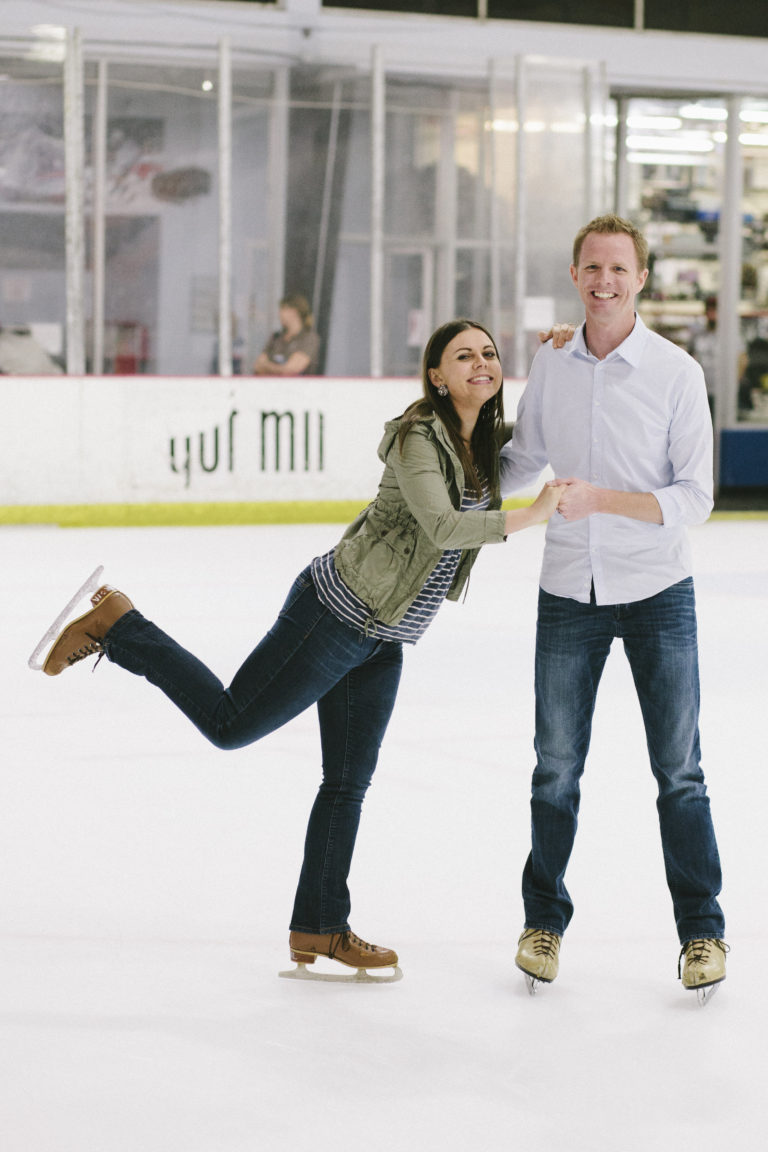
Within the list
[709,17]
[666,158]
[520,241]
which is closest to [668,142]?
[666,158]

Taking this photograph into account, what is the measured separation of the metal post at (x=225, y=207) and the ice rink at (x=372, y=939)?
7167mm

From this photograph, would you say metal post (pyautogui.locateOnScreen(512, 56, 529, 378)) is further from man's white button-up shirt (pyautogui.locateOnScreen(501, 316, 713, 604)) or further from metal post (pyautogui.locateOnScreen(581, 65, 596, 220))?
man's white button-up shirt (pyautogui.locateOnScreen(501, 316, 713, 604))

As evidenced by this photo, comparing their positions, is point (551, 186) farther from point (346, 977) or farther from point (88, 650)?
point (346, 977)

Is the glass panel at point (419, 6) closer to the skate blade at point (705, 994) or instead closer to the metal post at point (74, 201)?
the metal post at point (74, 201)

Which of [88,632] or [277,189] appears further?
[277,189]

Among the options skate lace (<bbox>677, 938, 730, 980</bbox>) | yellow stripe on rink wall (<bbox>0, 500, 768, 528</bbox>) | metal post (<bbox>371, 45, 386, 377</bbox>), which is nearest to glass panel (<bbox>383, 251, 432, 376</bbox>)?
metal post (<bbox>371, 45, 386, 377</bbox>)

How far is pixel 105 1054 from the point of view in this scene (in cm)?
274

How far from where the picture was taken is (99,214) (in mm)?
12969

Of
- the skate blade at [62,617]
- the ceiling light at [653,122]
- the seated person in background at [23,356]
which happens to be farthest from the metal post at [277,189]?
the skate blade at [62,617]

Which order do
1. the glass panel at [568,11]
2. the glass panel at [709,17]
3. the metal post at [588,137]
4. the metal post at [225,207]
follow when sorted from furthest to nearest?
the glass panel at [709,17] → the glass panel at [568,11] → the metal post at [588,137] → the metal post at [225,207]

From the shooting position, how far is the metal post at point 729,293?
16.4m

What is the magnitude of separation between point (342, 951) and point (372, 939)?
216 mm

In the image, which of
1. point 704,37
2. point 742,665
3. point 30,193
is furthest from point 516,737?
point 704,37

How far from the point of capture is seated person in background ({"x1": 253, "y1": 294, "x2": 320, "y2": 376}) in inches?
516
